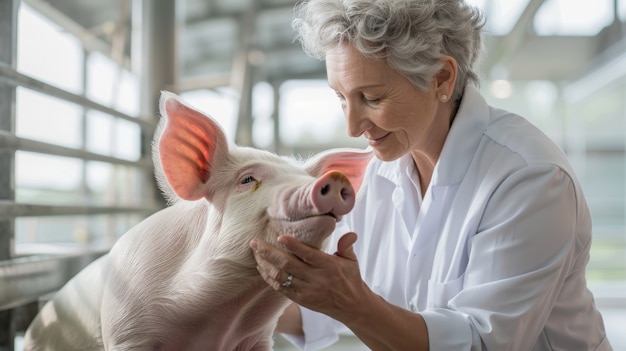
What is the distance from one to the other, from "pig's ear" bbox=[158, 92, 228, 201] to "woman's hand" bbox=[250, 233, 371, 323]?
25 centimetres

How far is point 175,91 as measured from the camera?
295 cm

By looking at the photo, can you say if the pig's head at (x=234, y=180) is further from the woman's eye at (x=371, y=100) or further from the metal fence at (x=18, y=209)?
the metal fence at (x=18, y=209)

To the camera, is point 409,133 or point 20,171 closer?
point 409,133

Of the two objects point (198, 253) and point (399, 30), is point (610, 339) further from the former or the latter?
point (198, 253)

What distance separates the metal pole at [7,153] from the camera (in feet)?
4.99

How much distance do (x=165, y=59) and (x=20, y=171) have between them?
4.32 feet

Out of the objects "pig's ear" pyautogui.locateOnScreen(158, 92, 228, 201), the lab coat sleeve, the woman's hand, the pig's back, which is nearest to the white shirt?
the lab coat sleeve

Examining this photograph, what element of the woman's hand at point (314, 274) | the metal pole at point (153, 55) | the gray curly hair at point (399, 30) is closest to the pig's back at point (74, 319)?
the woman's hand at point (314, 274)

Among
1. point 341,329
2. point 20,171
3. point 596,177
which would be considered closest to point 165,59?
point 20,171

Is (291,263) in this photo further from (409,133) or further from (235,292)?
(409,133)

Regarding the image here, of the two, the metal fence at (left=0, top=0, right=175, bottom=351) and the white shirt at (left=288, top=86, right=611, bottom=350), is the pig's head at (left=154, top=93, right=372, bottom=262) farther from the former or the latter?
the metal fence at (left=0, top=0, right=175, bottom=351)

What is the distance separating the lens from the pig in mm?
1068

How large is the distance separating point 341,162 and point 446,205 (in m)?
0.31

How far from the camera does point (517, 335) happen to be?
3.97ft
